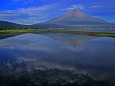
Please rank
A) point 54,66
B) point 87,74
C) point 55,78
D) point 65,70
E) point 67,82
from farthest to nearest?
1. point 54,66
2. point 65,70
3. point 87,74
4. point 55,78
5. point 67,82

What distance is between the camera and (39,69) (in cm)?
1717

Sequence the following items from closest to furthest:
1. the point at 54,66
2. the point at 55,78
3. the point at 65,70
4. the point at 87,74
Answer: the point at 55,78
the point at 87,74
the point at 65,70
the point at 54,66

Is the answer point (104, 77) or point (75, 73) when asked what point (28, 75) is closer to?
point (75, 73)

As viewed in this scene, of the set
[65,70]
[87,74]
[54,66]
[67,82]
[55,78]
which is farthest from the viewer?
[54,66]

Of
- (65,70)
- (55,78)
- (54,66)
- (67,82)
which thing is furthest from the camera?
(54,66)

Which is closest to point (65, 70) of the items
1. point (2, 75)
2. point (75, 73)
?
point (75, 73)

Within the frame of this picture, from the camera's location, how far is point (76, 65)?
18875 millimetres

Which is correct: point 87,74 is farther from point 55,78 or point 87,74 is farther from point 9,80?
point 9,80

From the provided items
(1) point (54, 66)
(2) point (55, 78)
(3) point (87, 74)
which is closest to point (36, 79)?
(2) point (55, 78)

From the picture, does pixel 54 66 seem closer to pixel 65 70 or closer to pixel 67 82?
pixel 65 70

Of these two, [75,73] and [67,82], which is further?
[75,73]

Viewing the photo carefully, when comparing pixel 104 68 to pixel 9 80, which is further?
pixel 104 68

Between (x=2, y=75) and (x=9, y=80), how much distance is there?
1342 millimetres

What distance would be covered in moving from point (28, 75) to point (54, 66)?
384 centimetres
